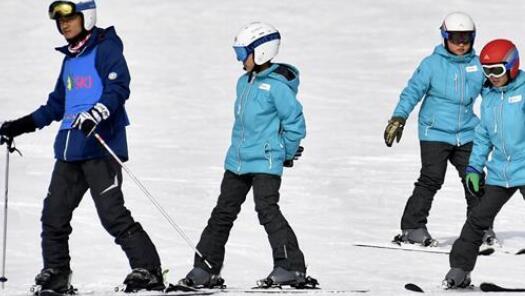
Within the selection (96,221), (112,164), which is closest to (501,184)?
(112,164)

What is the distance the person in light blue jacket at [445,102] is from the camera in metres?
10.7

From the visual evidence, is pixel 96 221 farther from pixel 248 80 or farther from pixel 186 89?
pixel 186 89

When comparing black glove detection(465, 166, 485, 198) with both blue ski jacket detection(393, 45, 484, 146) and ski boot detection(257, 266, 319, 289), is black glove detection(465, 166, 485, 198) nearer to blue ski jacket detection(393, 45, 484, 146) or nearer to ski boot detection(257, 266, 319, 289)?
ski boot detection(257, 266, 319, 289)

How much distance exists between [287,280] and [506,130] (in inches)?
67.7

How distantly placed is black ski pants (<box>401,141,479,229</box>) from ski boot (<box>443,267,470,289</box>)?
2.15m

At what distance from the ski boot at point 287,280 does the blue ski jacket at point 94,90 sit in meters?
1.17

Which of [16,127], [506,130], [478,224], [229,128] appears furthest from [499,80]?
[229,128]

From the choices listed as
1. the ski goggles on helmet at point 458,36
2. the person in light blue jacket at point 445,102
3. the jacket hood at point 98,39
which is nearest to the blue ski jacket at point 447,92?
the person in light blue jacket at point 445,102

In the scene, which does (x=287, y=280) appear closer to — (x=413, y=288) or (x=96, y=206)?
(x=413, y=288)

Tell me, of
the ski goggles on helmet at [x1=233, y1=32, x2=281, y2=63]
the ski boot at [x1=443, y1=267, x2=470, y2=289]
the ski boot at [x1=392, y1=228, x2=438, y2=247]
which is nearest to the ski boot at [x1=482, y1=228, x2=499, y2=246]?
the ski boot at [x1=392, y1=228, x2=438, y2=247]

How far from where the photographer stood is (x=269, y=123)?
8.36m

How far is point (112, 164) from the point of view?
311 inches

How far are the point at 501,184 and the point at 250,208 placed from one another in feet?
14.9

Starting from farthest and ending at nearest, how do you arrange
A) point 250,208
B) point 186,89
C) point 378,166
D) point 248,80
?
point 186,89, point 378,166, point 250,208, point 248,80
